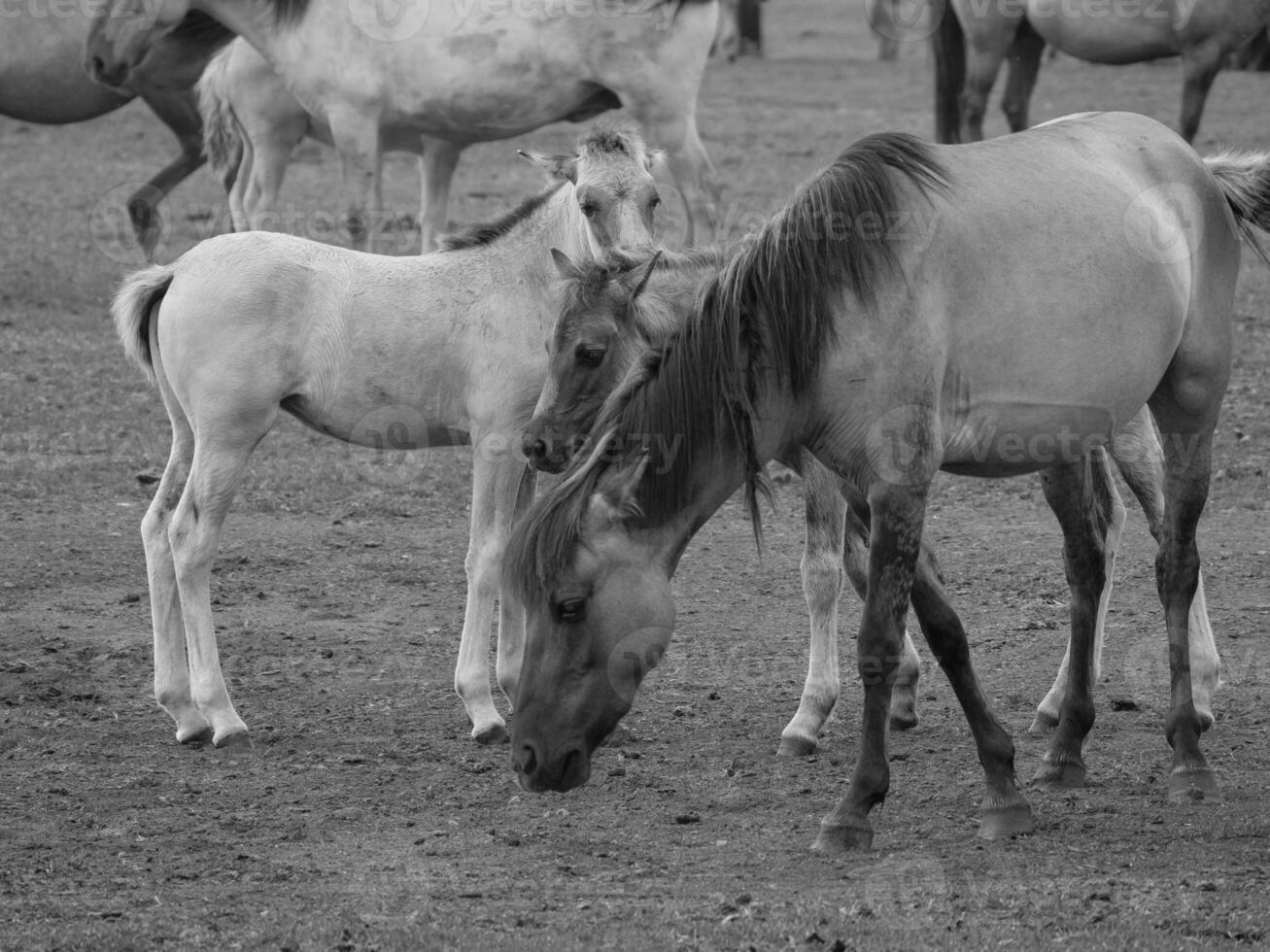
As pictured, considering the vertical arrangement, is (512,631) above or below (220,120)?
above

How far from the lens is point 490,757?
5.25m

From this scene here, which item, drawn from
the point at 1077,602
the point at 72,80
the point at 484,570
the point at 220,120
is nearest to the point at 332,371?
the point at 484,570

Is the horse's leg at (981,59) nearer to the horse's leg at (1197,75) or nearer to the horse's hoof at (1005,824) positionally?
the horse's leg at (1197,75)

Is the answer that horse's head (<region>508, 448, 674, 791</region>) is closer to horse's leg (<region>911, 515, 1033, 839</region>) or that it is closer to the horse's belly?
horse's leg (<region>911, 515, 1033, 839</region>)

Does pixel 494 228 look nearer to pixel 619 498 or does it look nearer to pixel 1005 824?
pixel 619 498

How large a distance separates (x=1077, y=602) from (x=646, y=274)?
1.61 metres

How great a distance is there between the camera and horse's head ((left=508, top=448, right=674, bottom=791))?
414cm

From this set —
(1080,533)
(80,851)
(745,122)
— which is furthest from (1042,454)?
(745,122)

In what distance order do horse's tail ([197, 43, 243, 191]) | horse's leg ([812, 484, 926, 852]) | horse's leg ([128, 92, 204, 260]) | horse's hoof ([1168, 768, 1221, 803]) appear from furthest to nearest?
horse's leg ([128, 92, 204, 260]), horse's tail ([197, 43, 243, 191]), horse's hoof ([1168, 768, 1221, 803]), horse's leg ([812, 484, 926, 852])

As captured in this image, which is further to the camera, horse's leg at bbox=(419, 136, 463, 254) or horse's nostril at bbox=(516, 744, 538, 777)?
horse's leg at bbox=(419, 136, 463, 254)

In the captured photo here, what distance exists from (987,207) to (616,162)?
5.20 feet

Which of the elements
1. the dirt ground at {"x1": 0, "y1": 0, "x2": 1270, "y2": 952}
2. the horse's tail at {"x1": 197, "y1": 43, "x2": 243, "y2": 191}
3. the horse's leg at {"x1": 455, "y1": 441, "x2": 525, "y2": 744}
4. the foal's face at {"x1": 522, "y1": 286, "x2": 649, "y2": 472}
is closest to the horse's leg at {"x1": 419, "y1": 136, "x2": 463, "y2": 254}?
the horse's tail at {"x1": 197, "y1": 43, "x2": 243, "y2": 191}

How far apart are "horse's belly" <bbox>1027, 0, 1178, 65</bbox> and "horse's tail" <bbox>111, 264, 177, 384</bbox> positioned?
999 centimetres

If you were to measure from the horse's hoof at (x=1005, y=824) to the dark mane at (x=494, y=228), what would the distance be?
2496mm
